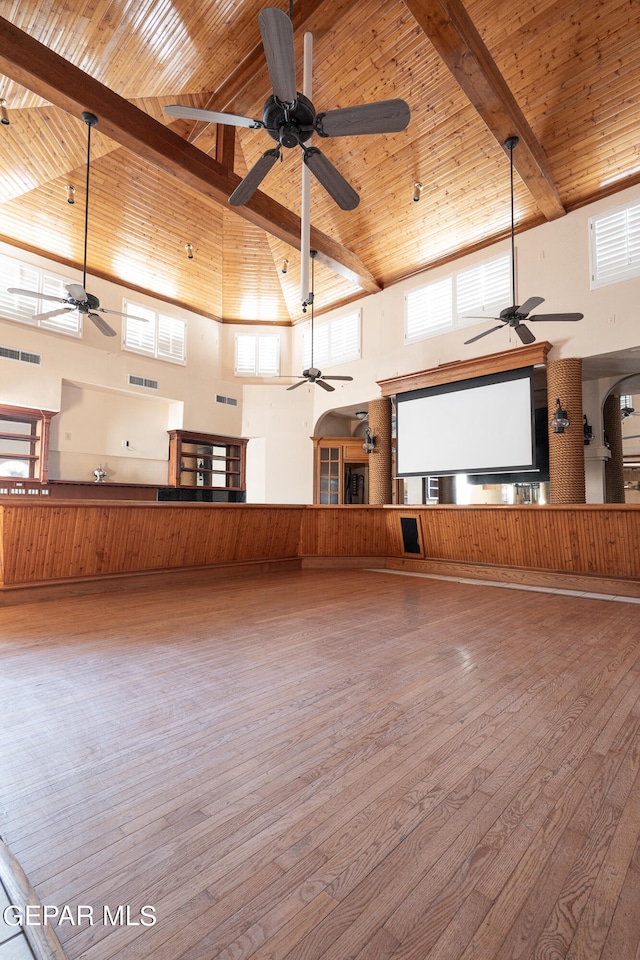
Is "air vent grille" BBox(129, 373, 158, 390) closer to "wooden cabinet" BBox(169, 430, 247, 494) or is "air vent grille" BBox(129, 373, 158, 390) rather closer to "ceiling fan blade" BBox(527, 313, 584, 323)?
"wooden cabinet" BBox(169, 430, 247, 494)

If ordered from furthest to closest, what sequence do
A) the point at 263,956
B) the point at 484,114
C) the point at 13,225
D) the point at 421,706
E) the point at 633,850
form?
the point at 13,225 < the point at 484,114 < the point at 421,706 < the point at 633,850 < the point at 263,956

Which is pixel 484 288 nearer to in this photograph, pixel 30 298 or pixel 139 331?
pixel 139 331

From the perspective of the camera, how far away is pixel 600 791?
1.52m

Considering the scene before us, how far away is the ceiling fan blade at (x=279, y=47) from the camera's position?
2.82 m

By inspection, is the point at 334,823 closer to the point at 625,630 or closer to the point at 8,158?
the point at 625,630

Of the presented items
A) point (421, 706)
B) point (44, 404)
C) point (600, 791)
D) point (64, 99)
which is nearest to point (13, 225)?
point (44, 404)

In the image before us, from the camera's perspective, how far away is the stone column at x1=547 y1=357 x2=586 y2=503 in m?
6.88

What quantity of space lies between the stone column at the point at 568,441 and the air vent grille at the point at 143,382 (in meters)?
7.58

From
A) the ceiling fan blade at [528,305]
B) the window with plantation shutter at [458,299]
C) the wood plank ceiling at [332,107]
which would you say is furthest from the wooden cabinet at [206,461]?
the ceiling fan blade at [528,305]

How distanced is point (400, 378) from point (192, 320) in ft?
16.3

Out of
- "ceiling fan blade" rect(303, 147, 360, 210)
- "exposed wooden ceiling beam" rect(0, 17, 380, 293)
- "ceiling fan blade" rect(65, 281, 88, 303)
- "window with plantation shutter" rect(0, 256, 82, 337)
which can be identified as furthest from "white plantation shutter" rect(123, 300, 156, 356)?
"ceiling fan blade" rect(303, 147, 360, 210)

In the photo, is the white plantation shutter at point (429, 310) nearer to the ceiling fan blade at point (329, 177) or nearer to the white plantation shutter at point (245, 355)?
the white plantation shutter at point (245, 355)

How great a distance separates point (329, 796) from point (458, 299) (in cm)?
864

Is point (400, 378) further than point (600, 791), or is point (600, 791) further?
point (400, 378)
